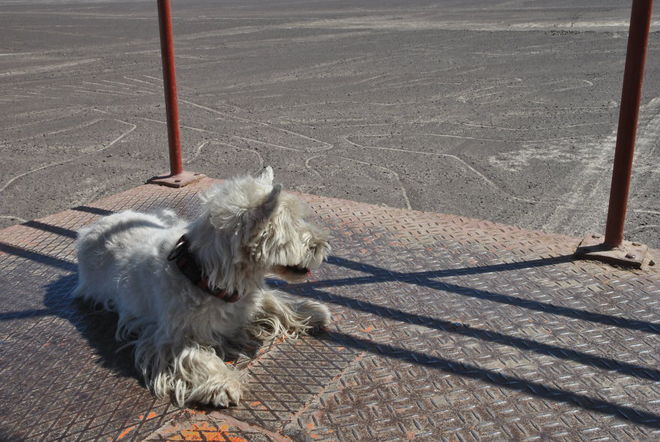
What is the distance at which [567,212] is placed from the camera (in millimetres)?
7086

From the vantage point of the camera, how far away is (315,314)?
4199mm

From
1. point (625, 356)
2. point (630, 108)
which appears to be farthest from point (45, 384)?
point (630, 108)

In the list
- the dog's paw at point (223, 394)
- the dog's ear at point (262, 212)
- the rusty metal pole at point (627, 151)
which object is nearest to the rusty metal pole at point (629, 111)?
the rusty metal pole at point (627, 151)

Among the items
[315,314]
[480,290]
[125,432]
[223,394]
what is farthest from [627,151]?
[125,432]

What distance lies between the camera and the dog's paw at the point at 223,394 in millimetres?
3426

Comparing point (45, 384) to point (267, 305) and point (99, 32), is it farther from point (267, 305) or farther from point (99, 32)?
point (99, 32)

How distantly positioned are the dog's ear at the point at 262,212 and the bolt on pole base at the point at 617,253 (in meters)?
2.75

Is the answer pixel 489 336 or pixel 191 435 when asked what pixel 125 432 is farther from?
pixel 489 336

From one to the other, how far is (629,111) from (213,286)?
3.19m

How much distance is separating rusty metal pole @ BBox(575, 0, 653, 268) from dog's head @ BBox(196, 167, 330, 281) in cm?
246

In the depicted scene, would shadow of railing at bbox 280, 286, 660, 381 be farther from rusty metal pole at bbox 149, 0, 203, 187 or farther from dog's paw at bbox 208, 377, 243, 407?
rusty metal pole at bbox 149, 0, 203, 187

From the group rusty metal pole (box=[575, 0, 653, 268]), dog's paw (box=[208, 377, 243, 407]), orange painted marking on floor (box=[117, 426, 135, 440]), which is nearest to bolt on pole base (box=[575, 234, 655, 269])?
rusty metal pole (box=[575, 0, 653, 268])

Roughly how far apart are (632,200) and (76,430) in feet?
20.3

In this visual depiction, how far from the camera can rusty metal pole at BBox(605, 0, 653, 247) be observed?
4.64m
